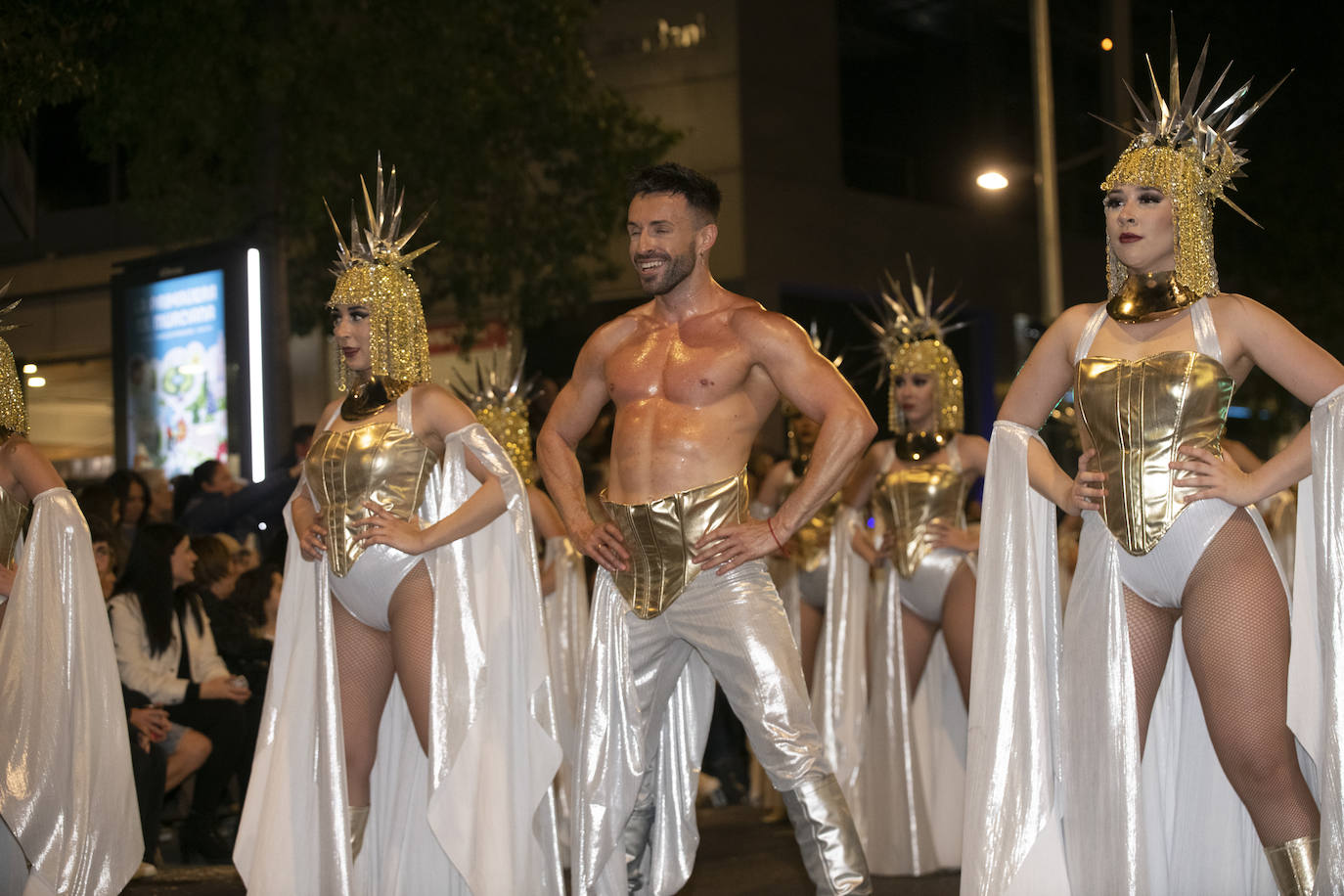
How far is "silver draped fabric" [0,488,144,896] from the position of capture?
5172 mm

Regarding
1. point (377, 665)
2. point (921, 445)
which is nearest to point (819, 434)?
point (377, 665)

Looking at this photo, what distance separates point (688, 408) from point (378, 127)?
7.51 meters

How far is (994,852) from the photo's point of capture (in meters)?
4.20

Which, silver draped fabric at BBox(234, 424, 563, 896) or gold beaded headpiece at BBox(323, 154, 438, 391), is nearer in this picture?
silver draped fabric at BBox(234, 424, 563, 896)

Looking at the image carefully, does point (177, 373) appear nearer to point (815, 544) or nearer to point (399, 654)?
point (815, 544)

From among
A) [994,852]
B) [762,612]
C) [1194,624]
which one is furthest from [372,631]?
[1194,624]

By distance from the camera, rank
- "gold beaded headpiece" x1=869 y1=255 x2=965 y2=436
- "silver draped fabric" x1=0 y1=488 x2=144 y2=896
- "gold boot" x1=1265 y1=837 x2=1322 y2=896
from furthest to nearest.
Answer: "gold beaded headpiece" x1=869 y1=255 x2=965 y2=436 → "silver draped fabric" x1=0 y1=488 x2=144 y2=896 → "gold boot" x1=1265 y1=837 x2=1322 y2=896

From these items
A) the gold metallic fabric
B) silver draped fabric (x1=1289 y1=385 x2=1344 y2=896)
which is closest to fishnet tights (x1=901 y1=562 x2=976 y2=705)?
the gold metallic fabric

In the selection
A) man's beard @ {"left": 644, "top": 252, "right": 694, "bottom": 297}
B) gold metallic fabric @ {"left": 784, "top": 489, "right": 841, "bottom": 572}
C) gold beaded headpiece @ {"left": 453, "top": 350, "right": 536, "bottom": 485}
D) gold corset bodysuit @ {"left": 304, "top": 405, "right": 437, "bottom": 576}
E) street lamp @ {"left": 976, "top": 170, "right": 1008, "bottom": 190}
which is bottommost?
gold metallic fabric @ {"left": 784, "top": 489, "right": 841, "bottom": 572}

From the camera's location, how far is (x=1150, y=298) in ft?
13.3

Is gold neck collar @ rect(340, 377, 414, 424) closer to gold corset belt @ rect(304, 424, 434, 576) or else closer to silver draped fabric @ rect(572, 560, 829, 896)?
gold corset belt @ rect(304, 424, 434, 576)

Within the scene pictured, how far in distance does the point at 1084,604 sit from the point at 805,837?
0.97 meters

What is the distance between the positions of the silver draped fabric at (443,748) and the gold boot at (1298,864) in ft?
7.17

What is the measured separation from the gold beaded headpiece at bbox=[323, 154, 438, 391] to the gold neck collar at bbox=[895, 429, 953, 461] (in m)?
2.33
